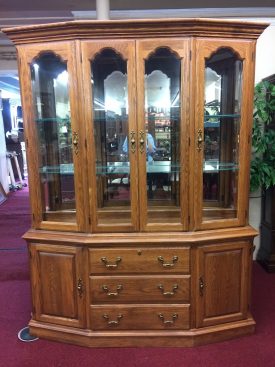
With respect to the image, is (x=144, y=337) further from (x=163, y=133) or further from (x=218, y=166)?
(x=163, y=133)

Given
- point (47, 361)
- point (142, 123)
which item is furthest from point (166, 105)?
point (47, 361)

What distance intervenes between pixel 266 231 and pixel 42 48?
2.60 meters

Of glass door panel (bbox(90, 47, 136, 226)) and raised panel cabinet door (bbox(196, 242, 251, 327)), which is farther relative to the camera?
raised panel cabinet door (bbox(196, 242, 251, 327))

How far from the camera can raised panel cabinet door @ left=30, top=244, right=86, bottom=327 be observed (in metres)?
2.12

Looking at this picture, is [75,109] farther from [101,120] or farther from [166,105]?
[166,105]

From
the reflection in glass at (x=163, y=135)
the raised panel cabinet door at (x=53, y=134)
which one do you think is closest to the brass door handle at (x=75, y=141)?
the raised panel cabinet door at (x=53, y=134)

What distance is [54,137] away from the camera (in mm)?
2186

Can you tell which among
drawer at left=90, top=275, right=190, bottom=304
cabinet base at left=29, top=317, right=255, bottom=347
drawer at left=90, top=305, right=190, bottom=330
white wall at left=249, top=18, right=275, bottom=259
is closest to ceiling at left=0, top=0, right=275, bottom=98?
white wall at left=249, top=18, right=275, bottom=259

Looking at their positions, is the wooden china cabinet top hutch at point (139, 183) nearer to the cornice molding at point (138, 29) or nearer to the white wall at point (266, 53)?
the cornice molding at point (138, 29)

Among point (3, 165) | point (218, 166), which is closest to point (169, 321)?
point (218, 166)

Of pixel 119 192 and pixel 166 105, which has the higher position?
pixel 166 105

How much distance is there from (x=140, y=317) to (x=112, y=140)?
3.96ft

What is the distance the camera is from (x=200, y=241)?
6.64ft

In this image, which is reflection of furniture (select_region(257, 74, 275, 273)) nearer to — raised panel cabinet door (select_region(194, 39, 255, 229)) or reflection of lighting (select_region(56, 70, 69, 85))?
raised panel cabinet door (select_region(194, 39, 255, 229))
